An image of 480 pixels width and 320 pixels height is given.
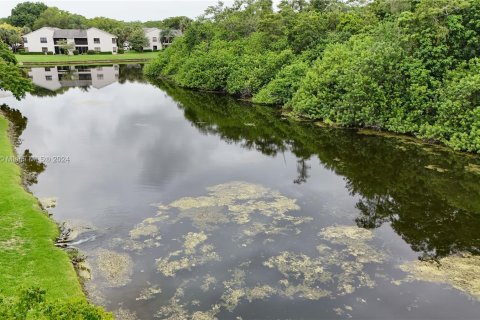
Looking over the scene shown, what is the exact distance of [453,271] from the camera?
19.4 meters

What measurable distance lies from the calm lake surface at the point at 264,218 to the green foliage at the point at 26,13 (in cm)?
15862

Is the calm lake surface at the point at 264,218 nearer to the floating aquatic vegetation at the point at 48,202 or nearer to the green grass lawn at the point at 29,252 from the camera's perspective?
the floating aquatic vegetation at the point at 48,202

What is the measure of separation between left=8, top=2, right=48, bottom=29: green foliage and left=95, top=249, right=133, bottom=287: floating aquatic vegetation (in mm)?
183363

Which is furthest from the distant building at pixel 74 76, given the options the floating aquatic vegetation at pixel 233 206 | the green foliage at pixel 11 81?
the floating aquatic vegetation at pixel 233 206

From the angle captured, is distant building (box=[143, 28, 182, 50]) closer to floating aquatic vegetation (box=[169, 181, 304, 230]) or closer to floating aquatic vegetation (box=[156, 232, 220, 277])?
floating aquatic vegetation (box=[169, 181, 304, 230])

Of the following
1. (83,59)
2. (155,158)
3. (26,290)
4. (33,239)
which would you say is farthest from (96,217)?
(83,59)

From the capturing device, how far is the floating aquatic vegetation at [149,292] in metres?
17.6

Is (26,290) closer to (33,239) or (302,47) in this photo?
(33,239)

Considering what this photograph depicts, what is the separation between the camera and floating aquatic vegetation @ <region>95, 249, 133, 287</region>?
18.8m

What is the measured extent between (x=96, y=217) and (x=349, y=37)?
152 ft

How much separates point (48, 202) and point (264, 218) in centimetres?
1382

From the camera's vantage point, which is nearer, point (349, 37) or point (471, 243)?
point (471, 243)

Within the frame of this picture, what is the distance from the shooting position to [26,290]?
10078 mm

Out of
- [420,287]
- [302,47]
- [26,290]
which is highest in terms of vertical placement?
[302,47]
